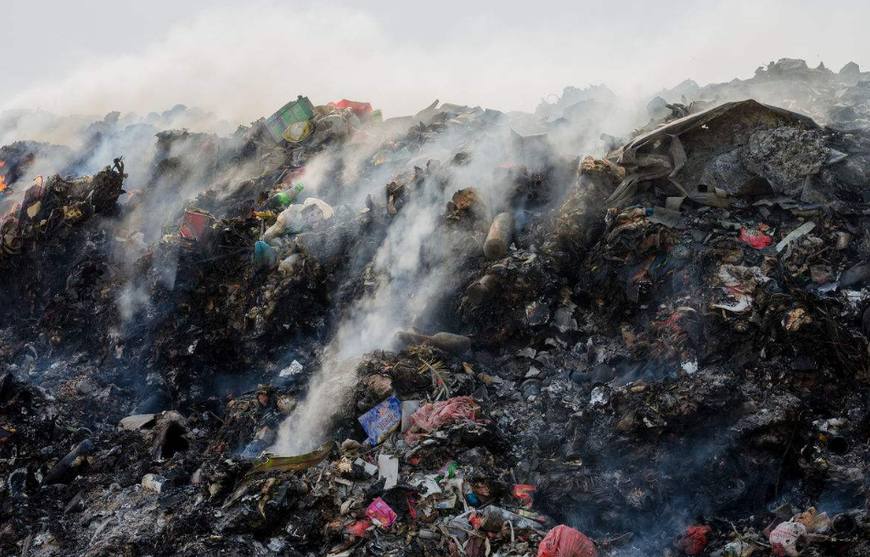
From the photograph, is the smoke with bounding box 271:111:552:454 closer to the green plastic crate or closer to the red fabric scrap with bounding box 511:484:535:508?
the red fabric scrap with bounding box 511:484:535:508

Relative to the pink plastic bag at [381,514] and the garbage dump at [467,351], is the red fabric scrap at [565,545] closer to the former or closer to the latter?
the garbage dump at [467,351]

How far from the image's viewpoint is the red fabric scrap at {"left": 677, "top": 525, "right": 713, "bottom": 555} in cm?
437

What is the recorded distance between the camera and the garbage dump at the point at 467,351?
480cm

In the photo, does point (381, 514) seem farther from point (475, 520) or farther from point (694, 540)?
point (694, 540)

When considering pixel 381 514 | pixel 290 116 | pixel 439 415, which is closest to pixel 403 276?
pixel 439 415

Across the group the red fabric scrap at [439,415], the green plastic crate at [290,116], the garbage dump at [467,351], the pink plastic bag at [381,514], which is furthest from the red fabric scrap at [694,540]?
the green plastic crate at [290,116]

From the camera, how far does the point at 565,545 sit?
4.21 meters

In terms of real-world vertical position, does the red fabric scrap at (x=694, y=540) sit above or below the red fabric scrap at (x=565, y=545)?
below

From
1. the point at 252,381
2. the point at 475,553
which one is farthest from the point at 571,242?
the point at 252,381

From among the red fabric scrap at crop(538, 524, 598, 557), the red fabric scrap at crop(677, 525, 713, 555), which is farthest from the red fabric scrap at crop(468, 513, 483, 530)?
the red fabric scrap at crop(677, 525, 713, 555)

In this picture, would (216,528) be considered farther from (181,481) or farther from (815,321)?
(815,321)

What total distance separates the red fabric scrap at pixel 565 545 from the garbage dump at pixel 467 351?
0.07ft

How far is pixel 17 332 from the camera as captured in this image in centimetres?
920

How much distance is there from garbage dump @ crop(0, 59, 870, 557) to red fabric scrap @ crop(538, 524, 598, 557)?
0.07 ft
